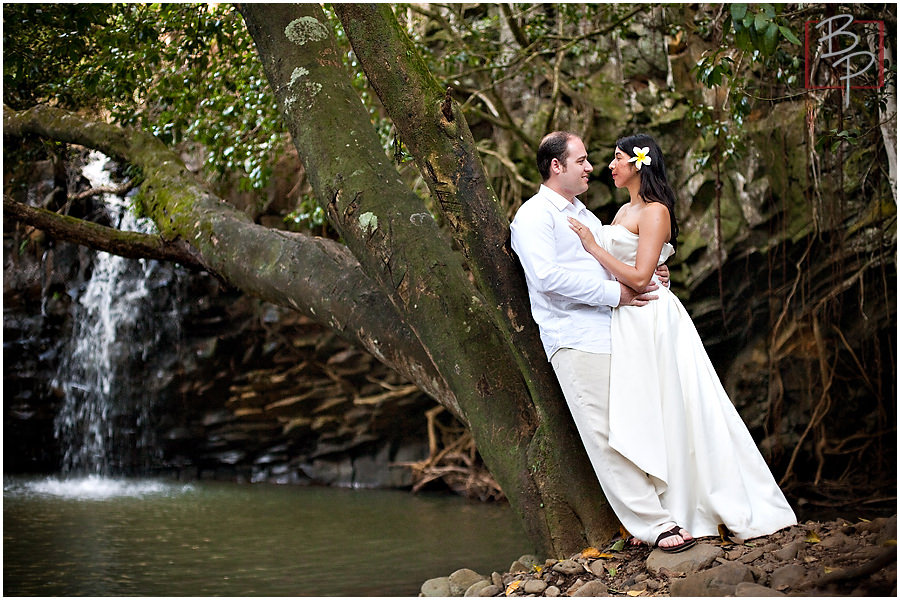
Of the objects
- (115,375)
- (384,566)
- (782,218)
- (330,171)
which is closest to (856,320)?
(782,218)

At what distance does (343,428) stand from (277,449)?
1.03 m

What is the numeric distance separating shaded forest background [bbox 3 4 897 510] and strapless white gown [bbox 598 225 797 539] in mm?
2032

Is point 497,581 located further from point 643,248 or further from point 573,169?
point 573,169

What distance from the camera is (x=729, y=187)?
7.74m

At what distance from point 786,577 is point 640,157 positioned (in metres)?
1.55

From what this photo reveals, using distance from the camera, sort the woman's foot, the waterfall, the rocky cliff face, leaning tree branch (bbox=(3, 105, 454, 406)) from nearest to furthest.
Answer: the woman's foot
leaning tree branch (bbox=(3, 105, 454, 406))
the rocky cliff face
the waterfall

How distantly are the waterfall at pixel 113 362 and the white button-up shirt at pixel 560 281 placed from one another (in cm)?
814

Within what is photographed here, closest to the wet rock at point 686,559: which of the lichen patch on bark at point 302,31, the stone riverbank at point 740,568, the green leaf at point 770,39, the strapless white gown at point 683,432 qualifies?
the stone riverbank at point 740,568

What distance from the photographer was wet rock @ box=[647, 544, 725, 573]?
8.64 feet

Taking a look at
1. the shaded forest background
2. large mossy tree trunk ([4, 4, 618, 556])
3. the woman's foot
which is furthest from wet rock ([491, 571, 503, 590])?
the shaded forest background

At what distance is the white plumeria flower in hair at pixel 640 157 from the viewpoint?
123 inches

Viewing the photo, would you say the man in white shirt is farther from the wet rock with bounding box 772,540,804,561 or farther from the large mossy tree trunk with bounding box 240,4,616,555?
the wet rock with bounding box 772,540,804,561

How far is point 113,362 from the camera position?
10625 millimetres

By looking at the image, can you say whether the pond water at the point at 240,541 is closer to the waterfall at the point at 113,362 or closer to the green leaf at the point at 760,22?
the waterfall at the point at 113,362
